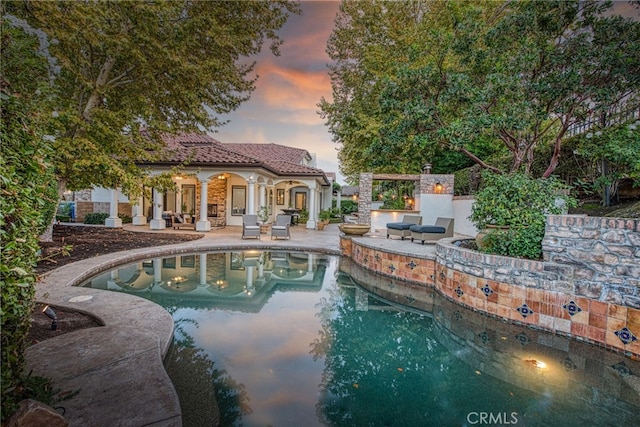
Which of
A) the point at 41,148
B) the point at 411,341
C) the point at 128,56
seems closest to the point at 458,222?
the point at 411,341

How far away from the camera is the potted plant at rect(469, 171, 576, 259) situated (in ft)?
16.9

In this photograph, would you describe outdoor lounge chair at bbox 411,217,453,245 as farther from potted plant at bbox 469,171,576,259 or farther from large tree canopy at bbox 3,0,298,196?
large tree canopy at bbox 3,0,298,196

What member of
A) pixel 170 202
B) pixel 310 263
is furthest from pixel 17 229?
pixel 170 202

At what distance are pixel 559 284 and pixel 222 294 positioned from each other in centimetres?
563

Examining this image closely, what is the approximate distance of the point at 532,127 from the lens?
26.3 ft

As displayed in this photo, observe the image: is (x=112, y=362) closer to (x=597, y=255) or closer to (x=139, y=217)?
(x=597, y=255)

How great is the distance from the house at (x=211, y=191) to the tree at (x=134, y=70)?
12.2ft

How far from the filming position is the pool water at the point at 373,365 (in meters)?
2.82

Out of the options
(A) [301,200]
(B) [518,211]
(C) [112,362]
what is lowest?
(C) [112,362]

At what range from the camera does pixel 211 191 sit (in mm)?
17031

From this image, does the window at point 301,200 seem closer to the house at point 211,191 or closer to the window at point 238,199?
the house at point 211,191

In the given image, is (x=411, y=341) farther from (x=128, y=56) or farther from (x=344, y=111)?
(x=344, y=111)

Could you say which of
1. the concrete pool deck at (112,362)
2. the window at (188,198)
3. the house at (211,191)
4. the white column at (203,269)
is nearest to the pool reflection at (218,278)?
the white column at (203,269)

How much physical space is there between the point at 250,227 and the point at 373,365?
888 cm
